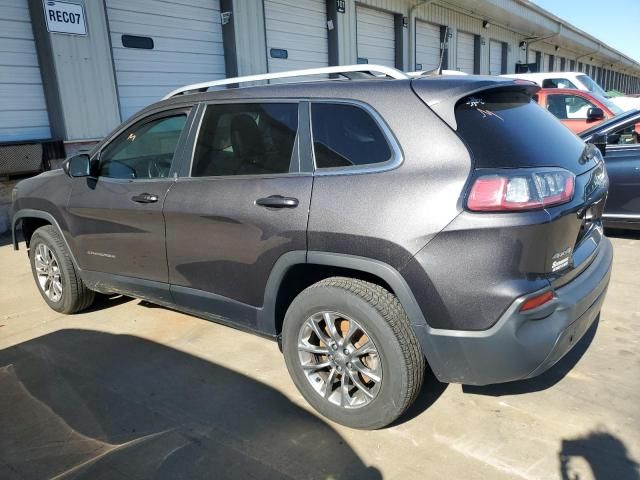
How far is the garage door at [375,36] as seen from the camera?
1459 cm

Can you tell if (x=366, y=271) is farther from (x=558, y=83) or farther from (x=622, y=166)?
(x=558, y=83)

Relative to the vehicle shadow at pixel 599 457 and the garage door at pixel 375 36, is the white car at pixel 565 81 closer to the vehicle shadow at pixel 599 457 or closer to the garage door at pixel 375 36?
the garage door at pixel 375 36

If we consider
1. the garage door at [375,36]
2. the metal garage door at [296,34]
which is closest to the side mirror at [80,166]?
the metal garage door at [296,34]

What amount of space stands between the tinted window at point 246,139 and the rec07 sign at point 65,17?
19.7 feet

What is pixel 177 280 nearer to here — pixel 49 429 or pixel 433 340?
pixel 49 429

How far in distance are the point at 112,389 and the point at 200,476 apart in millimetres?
1095

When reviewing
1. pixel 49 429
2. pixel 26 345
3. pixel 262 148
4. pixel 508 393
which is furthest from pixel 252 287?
pixel 26 345

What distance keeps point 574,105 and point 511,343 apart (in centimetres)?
801

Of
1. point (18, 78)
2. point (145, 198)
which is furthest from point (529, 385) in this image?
point (18, 78)

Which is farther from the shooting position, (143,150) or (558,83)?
(558,83)

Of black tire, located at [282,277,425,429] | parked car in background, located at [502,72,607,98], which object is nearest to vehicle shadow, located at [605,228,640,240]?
black tire, located at [282,277,425,429]

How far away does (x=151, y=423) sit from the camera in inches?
112

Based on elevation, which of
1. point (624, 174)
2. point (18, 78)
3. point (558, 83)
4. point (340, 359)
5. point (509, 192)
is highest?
point (18, 78)

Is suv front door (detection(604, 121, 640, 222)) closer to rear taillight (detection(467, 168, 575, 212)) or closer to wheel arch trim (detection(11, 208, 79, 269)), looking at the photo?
rear taillight (detection(467, 168, 575, 212))
